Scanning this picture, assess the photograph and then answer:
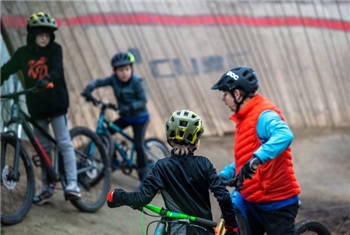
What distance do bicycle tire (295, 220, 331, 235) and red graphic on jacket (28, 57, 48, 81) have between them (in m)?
3.05

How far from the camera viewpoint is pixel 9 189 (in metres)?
6.73

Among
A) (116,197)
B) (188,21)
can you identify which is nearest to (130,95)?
(188,21)

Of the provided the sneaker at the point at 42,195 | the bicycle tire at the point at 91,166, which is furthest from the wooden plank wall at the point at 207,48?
the sneaker at the point at 42,195

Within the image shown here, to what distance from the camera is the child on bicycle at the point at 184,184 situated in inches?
178

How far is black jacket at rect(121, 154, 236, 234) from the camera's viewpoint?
178 inches

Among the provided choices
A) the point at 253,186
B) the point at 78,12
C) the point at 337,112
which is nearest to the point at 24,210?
the point at 253,186

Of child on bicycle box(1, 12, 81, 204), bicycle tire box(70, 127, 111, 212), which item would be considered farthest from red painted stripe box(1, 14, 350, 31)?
child on bicycle box(1, 12, 81, 204)

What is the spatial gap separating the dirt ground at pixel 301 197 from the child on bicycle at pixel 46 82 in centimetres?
35

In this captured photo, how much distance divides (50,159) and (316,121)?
7359 millimetres

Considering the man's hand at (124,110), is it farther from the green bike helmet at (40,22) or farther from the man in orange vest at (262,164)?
the man in orange vest at (262,164)

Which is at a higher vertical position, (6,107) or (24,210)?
(6,107)

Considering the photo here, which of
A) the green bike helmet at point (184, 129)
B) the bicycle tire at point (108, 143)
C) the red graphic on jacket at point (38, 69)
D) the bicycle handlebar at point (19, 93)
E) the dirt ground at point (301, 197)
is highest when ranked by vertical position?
the red graphic on jacket at point (38, 69)

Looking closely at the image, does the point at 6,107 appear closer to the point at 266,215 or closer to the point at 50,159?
the point at 50,159

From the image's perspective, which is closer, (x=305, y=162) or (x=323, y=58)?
(x=305, y=162)
